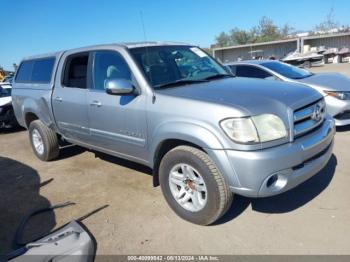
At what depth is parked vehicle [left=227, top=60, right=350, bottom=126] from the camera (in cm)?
642

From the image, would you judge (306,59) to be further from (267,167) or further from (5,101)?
(267,167)

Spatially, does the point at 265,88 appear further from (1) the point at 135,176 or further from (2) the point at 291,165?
(1) the point at 135,176

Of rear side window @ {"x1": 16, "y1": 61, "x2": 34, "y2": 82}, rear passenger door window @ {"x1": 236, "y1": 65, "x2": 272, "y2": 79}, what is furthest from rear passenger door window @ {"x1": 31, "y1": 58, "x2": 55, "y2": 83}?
rear passenger door window @ {"x1": 236, "y1": 65, "x2": 272, "y2": 79}

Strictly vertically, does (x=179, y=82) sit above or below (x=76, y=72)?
below

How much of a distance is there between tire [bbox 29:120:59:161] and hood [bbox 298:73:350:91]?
202 inches

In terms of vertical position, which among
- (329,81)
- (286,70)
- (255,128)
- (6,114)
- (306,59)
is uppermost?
(255,128)

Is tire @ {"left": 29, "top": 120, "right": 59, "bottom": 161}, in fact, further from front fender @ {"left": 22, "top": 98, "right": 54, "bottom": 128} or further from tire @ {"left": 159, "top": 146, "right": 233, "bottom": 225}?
tire @ {"left": 159, "top": 146, "right": 233, "bottom": 225}

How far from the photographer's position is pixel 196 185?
357 cm

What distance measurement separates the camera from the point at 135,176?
5215 mm

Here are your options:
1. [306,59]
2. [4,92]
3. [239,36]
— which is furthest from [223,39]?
[4,92]

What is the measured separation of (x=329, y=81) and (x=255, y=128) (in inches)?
189

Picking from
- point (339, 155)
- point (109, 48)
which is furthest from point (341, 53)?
point (109, 48)

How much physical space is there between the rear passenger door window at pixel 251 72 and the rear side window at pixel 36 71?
14.1ft

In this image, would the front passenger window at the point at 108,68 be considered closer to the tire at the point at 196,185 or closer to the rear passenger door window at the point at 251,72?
the tire at the point at 196,185
